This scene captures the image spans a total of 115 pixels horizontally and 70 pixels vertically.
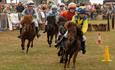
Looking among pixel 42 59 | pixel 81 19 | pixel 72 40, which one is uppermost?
pixel 81 19

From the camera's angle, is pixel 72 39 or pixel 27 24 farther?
pixel 27 24

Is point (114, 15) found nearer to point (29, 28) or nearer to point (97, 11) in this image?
point (97, 11)

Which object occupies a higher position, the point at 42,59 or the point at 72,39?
the point at 72,39

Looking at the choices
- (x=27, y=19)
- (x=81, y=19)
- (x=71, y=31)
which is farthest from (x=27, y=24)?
(x=71, y=31)

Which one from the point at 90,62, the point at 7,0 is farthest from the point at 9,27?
the point at 90,62

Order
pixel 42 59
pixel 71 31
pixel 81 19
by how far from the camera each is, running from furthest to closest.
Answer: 1. pixel 42 59
2. pixel 81 19
3. pixel 71 31

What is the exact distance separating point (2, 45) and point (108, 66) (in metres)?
9.01

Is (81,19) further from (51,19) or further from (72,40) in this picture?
(51,19)

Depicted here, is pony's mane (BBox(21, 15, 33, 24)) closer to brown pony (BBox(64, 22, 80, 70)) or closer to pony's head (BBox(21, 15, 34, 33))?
pony's head (BBox(21, 15, 34, 33))

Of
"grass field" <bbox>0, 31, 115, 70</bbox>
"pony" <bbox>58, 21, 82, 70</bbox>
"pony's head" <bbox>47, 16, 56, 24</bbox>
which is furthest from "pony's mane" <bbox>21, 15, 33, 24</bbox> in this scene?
"pony" <bbox>58, 21, 82, 70</bbox>

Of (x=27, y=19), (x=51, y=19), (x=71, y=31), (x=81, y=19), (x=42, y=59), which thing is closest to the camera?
(x=71, y=31)

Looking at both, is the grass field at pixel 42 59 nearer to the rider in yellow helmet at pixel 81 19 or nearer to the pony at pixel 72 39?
the pony at pixel 72 39

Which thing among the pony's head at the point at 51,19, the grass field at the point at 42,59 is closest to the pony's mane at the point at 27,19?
the grass field at the point at 42,59

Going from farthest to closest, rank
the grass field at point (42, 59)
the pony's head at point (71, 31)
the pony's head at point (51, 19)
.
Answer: the pony's head at point (51, 19)
the grass field at point (42, 59)
the pony's head at point (71, 31)
